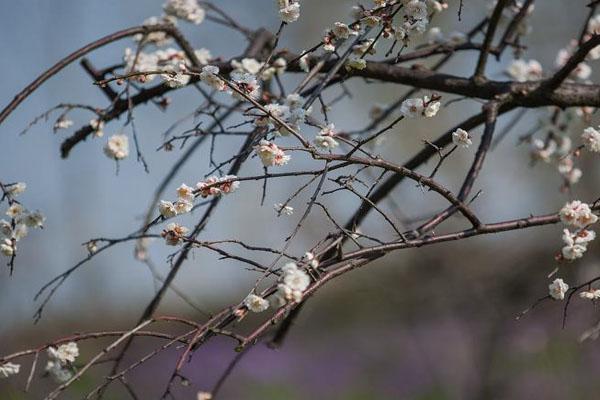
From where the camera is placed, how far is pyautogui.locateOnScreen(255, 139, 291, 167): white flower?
122 cm

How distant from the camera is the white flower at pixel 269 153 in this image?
1222mm

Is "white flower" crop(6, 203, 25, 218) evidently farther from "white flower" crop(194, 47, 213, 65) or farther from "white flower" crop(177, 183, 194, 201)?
"white flower" crop(194, 47, 213, 65)

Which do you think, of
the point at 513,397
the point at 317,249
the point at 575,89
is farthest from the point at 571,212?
the point at 513,397

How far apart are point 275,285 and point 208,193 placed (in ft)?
0.67

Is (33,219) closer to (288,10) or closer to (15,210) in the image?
(15,210)

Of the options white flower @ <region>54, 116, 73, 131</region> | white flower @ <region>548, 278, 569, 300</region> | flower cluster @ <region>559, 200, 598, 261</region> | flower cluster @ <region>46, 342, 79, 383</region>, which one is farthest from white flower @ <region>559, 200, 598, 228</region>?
white flower @ <region>54, 116, 73, 131</region>

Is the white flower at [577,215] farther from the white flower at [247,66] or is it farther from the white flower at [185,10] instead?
the white flower at [185,10]

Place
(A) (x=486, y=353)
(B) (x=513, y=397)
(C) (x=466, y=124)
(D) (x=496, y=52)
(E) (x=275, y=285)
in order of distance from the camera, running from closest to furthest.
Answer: (E) (x=275, y=285) → (C) (x=466, y=124) → (D) (x=496, y=52) → (A) (x=486, y=353) → (B) (x=513, y=397)

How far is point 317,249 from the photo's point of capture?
1291mm

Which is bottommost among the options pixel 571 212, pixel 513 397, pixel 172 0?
pixel 571 212

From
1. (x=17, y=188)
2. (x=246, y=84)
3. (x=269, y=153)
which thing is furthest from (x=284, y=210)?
(x=17, y=188)

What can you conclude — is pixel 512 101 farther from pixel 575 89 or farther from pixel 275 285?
pixel 275 285

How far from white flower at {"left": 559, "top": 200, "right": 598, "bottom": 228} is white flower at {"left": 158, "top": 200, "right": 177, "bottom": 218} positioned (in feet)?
2.09

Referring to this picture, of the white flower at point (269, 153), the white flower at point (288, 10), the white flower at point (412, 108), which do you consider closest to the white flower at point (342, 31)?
the white flower at point (288, 10)
